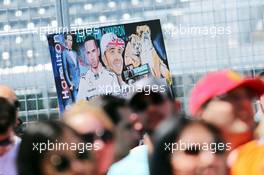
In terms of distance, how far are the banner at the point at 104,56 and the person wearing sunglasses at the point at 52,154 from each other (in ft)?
12.6

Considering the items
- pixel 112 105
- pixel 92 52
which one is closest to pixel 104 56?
pixel 92 52

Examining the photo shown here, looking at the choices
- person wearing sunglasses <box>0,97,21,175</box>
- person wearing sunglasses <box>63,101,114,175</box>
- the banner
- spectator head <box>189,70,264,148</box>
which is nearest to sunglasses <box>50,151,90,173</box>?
person wearing sunglasses <box>63,101,114,175</box>

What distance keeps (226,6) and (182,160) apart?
17.8 ft

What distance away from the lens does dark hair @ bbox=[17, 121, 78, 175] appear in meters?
1.10

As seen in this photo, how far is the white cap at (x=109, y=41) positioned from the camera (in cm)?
539

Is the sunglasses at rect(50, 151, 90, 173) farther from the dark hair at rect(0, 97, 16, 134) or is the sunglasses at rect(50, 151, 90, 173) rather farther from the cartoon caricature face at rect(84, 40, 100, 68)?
the cartoon caricature face at rect(84, 40, 100, 68)

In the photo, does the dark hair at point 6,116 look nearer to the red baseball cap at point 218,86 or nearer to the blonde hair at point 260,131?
the red baseball cap at point 218,86

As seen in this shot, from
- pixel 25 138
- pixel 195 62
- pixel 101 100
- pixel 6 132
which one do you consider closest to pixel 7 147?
pixel 6 132

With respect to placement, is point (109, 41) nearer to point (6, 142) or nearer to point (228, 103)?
point (6, 142)

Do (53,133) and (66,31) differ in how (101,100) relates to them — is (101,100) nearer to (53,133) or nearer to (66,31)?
(53,133)

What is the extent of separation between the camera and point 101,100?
1.58 metres

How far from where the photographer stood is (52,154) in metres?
1.11

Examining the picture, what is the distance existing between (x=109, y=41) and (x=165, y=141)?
169 inches

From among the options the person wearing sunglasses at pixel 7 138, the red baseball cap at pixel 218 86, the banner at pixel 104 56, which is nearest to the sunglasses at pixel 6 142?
the person wearing sunglasses at pixel 7 138
